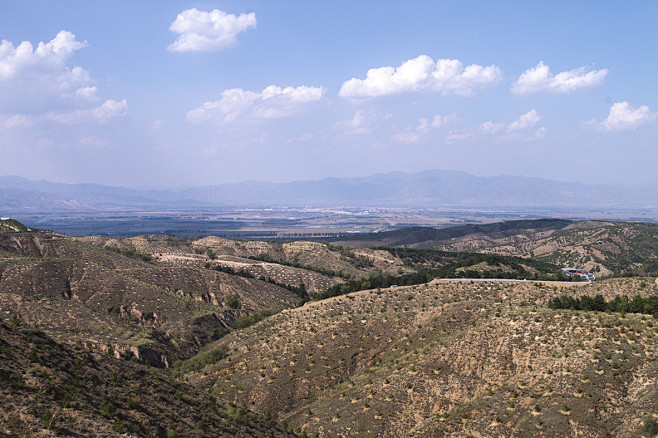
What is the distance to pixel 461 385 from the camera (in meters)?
37.7

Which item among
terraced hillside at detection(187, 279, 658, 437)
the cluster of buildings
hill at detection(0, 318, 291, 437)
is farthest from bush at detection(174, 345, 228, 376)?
the cluster of buildings

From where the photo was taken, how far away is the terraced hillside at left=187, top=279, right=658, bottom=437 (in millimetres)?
31578

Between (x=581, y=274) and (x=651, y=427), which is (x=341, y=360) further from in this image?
(x=581, y=274)

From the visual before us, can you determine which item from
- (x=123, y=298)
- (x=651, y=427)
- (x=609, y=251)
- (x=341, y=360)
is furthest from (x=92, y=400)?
(x=609, y=251)

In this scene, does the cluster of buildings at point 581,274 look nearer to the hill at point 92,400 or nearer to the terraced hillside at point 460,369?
the terraced hillside at point 460,369

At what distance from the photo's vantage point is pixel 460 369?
129 ft

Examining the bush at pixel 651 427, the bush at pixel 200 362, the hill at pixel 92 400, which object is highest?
the hill at pixel 92 400

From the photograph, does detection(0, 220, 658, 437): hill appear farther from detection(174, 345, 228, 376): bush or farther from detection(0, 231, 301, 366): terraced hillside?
detection(0, 231, 301, 366): terraced hillside

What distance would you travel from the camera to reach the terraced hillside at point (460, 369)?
3158 cm

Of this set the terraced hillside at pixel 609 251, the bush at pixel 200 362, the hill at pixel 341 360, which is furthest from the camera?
the terraced hillside at pixel 609 251

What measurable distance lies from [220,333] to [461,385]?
56399mm

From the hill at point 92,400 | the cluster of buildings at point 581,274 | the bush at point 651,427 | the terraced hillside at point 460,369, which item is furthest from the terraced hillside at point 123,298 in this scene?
the cluster of buildings at point 581,274

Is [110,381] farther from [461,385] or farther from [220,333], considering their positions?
[220,333]

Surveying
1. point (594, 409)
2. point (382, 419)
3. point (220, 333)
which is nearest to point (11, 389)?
point (382, 419)
